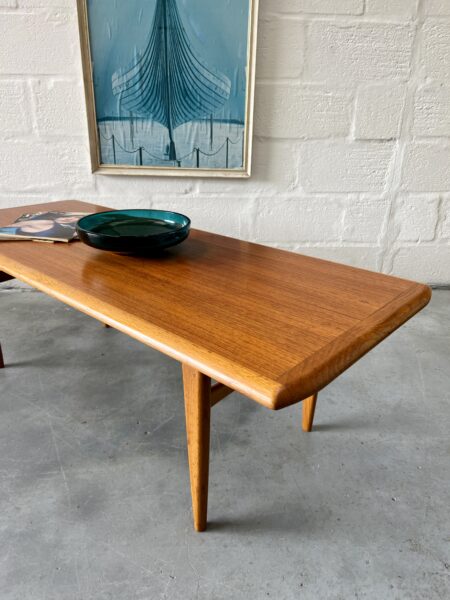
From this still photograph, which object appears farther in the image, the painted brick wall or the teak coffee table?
the painted brick wall

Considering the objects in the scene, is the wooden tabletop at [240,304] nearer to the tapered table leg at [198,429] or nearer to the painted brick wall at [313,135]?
the tapered table leg at [198,429]

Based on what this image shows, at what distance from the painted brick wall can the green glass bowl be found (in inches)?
30.6

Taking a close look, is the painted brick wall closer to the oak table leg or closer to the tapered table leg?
the oak table leg

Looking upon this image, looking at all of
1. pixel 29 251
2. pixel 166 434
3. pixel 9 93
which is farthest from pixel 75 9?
pixel 166 434

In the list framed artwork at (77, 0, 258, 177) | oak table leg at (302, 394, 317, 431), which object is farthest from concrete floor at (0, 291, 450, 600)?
framed artwork at (77, 0, 258, 177)

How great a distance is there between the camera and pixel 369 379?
4.68 ft

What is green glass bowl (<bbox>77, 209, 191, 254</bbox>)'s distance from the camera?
0.96 m

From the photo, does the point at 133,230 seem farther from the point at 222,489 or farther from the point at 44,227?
the point at 222,489

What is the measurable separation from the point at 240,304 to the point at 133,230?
492 millimetres

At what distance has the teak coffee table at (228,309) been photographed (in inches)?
23.8

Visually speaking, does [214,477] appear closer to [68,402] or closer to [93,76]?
[68,402]

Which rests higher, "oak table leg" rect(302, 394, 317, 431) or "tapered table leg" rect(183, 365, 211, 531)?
"tapered table leg" rect(183, 365, 211, 531)

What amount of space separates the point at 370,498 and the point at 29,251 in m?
0.98

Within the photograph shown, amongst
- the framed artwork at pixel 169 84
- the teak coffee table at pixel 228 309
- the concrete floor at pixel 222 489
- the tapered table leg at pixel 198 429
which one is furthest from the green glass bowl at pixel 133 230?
the framed artwork at pixel 169 84
